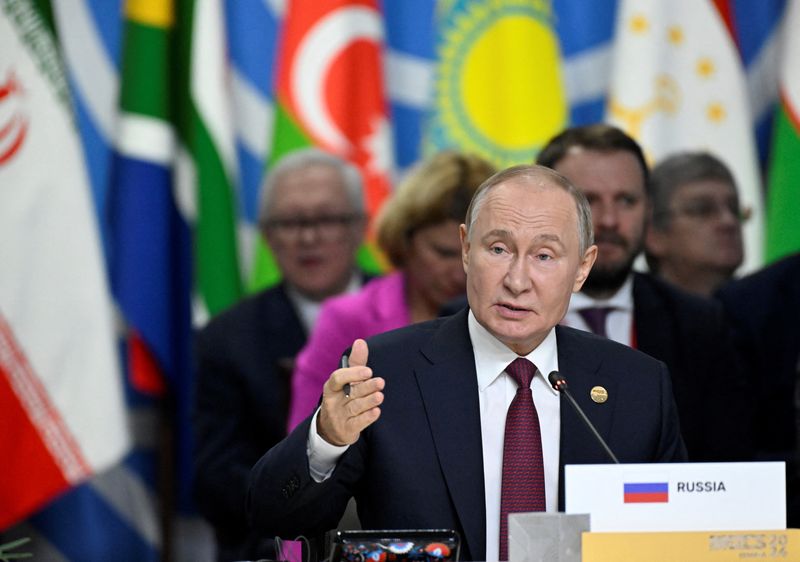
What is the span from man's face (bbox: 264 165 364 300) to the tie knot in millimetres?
2112

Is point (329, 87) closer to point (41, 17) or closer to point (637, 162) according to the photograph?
point (41, 17)

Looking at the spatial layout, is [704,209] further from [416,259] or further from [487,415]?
[487,415]

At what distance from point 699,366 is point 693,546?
1.46 metres

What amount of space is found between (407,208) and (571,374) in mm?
1541

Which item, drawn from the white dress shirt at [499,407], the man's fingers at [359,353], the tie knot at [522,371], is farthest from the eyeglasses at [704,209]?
the man's fingers at [359,353]

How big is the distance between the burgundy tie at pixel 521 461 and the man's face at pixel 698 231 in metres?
2.26

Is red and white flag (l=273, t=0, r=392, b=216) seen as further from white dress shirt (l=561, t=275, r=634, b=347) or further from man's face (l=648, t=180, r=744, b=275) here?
white dress shirt (l=561, t=275, r=634, b=347)

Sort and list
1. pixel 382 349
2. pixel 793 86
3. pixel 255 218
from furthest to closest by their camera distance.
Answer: pixel 255 218, pixel 793 86, pixel 382 349

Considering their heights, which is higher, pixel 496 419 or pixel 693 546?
pixel 496 419

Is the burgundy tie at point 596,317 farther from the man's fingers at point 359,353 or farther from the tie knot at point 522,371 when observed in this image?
the man's fingers at point 359,353

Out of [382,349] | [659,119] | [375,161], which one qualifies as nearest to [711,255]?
[659,119]

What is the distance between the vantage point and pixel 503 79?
5473 millimetres

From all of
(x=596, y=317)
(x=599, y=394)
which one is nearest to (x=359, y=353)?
(x=599, y=394)

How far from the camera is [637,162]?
11.2 ft
